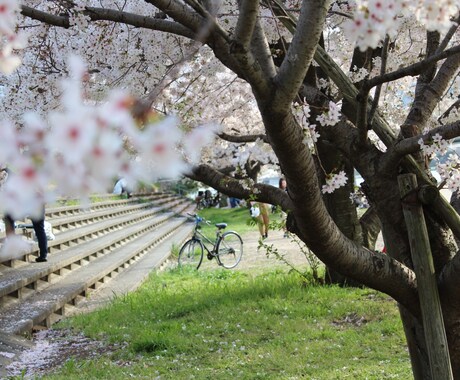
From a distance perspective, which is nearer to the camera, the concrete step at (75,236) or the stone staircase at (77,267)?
the stone staircase at (77,267)

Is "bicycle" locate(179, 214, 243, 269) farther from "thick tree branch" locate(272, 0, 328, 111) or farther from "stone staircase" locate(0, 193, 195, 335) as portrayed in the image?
"thick tree branch" locate(272, 0, 328, 111)

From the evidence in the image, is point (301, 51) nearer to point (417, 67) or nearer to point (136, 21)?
point (417, 67)

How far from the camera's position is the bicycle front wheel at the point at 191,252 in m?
10.6

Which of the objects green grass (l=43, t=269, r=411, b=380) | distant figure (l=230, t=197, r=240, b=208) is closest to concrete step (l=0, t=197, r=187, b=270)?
green grass (l=43, t=269, r=411, b=380)

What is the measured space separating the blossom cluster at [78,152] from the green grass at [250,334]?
131 inches

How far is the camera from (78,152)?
812mm

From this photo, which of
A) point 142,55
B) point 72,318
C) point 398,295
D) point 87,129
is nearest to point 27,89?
point 142,55

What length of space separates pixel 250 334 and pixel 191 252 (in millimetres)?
5719

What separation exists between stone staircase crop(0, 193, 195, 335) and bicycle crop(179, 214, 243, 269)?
1.78 ft

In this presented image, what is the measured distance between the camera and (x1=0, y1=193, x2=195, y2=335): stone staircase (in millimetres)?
5730

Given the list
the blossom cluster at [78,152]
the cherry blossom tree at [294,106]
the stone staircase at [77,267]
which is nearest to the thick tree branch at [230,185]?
the cherry blossom tree at [294,106]

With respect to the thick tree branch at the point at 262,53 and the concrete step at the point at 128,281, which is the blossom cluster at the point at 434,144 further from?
the concrete step at the point at 128,281

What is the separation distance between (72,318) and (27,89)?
2.53 m

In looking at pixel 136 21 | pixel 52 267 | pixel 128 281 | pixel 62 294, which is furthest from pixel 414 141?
pixel 128 281
